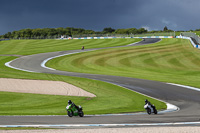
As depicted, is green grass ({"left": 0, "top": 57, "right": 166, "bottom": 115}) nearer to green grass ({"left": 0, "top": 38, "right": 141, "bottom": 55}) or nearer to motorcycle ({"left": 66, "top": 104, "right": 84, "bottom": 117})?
motorcycle ({"left": 66, "top": 104, "right": 84, "bottom": 117})

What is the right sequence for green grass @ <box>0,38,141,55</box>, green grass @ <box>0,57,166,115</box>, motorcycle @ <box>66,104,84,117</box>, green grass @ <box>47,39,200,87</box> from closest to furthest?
1. motorcycle @ <box>66,104,84,117</box>
2. green grass @ <box>0,57,166,115</box>
3. green grass @ <box>47,39,200,87</box>
4. green grass @ <box>0,38,141,55</box>

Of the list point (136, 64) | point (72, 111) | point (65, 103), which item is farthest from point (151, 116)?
point (136, 64)

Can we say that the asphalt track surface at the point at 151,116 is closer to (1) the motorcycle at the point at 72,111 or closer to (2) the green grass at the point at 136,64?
(1) the motorcycle at the point at 72,111

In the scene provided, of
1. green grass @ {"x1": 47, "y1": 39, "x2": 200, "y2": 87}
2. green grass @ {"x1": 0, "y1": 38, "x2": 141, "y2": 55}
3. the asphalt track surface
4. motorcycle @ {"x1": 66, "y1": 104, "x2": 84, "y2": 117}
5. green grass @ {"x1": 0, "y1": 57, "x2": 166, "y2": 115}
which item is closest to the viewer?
the asphalt track surface

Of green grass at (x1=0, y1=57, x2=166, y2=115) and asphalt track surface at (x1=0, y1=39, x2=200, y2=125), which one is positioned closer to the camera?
asphalt track surface at (x1=0, y1=39, x2=200, y2=125)

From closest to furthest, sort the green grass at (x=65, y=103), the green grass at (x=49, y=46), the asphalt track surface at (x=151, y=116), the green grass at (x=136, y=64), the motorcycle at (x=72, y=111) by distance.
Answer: the asphalt track surface at (x=151, y=116)
the motorcycle at (x=72, y=111)
the green grass at (x=65, y=103)
the green grass at (x=136, y=64)
the green grass at (x=49, y=46)

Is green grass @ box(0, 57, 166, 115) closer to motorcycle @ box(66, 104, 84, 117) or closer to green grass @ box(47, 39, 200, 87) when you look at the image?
motorcycle @ box(66, 104, 84, 117)

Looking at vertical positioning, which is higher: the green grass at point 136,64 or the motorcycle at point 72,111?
the motorcycle at point 72,111

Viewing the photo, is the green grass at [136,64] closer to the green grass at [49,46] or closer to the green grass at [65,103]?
the green grass at [65,103]

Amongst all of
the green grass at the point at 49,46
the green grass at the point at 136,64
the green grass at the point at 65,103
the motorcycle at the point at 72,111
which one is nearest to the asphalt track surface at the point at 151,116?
the motorcycle at the point at 72,111

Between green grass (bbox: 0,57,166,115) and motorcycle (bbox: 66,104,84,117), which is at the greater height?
motorcycle (bbox: 66,104,84,117)

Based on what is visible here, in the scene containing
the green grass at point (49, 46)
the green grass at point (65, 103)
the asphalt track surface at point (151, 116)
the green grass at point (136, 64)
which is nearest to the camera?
the asphalt track surface at point (151, 116)

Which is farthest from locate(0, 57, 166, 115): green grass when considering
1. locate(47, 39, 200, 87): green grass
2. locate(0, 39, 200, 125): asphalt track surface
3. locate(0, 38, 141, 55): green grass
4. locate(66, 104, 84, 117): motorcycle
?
locate(0, 38, 141, 55): green grass

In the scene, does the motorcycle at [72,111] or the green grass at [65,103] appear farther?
the green grass at [65,103]
